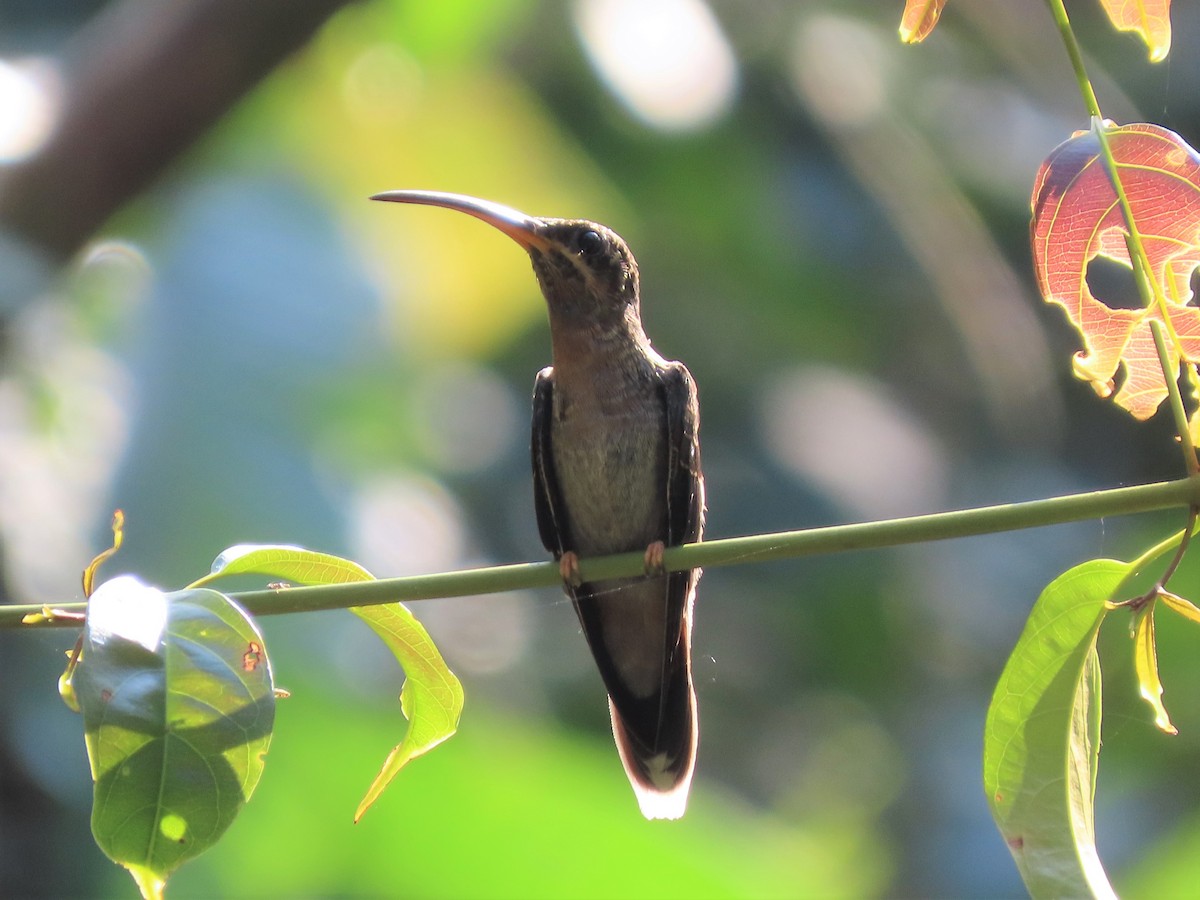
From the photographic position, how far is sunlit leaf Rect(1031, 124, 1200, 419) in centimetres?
→ 182

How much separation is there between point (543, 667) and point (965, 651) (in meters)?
3.00

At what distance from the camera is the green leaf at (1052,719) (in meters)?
1.76

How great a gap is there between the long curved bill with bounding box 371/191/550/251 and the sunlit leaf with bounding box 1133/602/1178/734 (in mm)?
1766

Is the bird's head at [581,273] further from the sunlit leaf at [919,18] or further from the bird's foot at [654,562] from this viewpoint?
the sunlit leaf at [919,18]

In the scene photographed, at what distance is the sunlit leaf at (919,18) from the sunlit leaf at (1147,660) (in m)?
0.81

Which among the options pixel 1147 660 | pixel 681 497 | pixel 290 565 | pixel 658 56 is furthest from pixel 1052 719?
pixel 658 56

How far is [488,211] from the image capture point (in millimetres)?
3230

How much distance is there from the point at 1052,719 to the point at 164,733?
1.15 m

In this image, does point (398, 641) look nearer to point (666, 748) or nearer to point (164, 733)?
point (164, 733)

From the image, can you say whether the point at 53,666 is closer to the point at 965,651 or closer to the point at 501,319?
the point at 501,319

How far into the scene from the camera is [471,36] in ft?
25.6

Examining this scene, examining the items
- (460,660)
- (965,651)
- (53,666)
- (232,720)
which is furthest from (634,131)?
(232,720)

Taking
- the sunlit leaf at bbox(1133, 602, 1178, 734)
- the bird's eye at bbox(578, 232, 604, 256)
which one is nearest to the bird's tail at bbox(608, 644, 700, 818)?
the bird's eye at bbox(578, 232, 604, 256)

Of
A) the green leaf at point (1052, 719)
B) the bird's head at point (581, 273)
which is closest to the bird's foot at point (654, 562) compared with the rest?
the green leaf at point (1052, 719)
